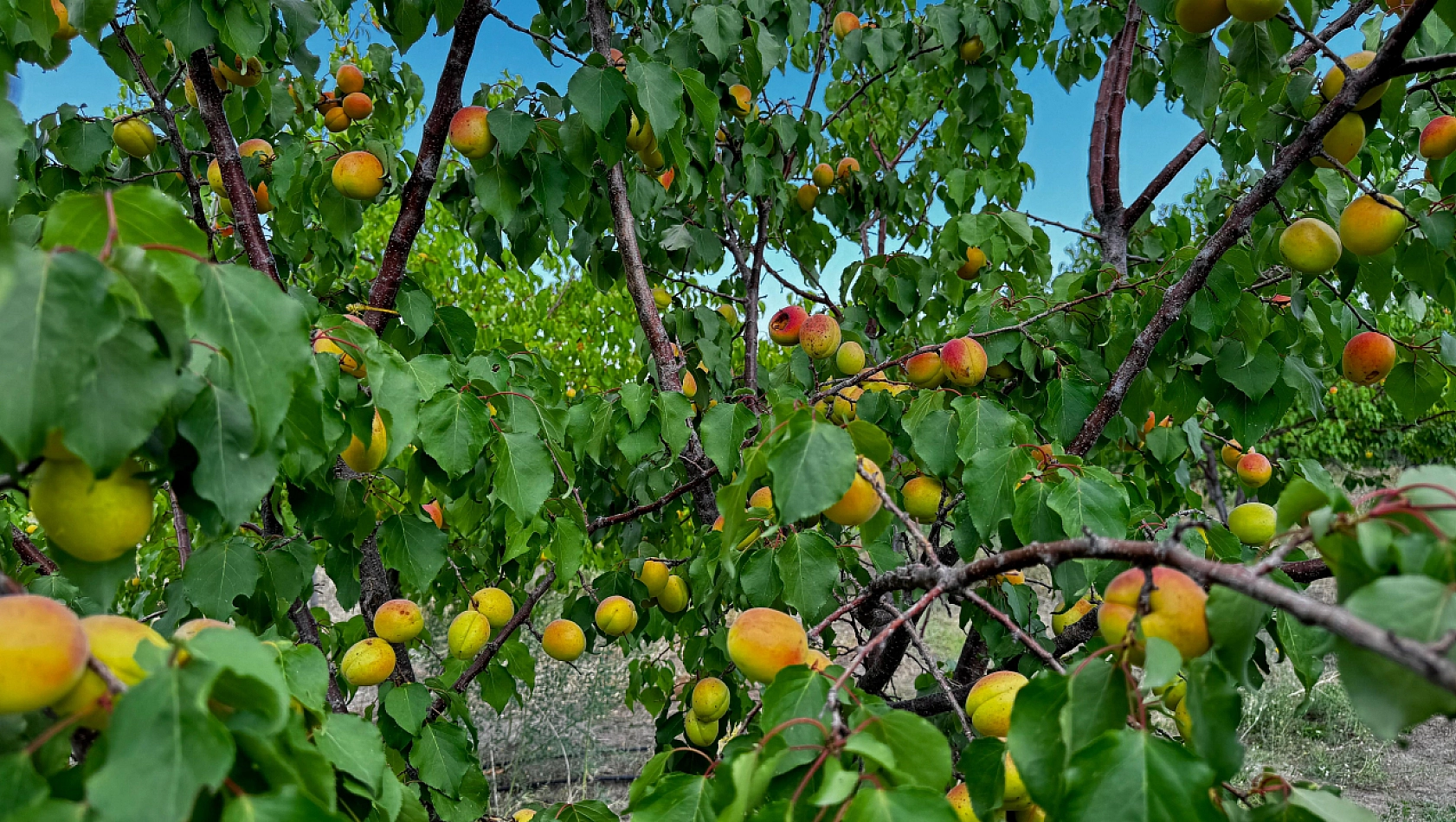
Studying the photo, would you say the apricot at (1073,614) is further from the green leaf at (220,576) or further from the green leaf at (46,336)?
the green leaf at (46,336)

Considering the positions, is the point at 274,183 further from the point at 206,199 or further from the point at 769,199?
the point at 206,199

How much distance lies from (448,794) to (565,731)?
2.51 m

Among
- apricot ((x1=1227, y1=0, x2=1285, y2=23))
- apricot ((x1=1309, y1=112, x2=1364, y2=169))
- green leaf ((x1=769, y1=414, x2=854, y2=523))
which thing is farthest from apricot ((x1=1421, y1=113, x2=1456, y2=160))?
green leaf ((x1=769, y1=414, x2=854, y2=523))

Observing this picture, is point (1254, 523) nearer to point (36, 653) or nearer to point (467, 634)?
point (467, 634)

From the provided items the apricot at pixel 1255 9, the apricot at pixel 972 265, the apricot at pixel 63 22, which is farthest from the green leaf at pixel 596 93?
the apricot at pixel 972 265

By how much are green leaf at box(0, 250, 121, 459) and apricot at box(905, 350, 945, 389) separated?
1.40 m

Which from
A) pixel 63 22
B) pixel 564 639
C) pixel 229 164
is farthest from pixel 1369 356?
pixel 63 22

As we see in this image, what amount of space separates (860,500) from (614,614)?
94 centimetres

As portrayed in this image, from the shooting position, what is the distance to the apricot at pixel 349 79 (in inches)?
87.2

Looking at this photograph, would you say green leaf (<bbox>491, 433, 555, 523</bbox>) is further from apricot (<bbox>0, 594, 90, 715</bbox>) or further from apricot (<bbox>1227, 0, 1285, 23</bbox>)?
apricot (<bbox>1227, 0, 1285, 23</bbox>)

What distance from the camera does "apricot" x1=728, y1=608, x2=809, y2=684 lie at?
902 mm

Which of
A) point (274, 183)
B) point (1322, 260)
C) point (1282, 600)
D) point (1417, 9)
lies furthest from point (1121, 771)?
point (274, 183)

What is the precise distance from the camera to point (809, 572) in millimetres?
1083

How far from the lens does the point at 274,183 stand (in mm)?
1705
